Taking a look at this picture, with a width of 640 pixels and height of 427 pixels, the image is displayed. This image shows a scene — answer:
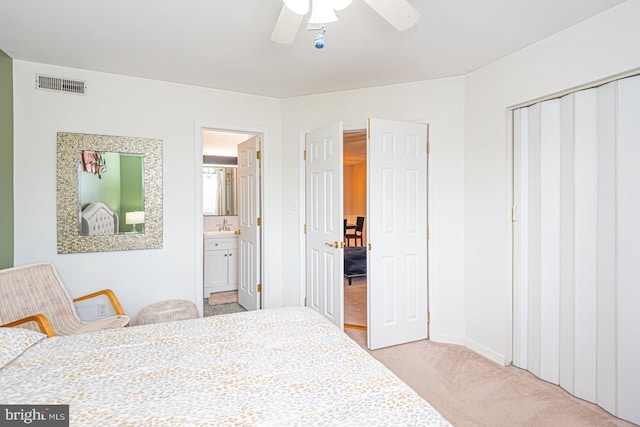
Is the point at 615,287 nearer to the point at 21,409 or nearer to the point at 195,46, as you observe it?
the point at 21,409

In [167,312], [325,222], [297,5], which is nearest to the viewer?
[297,5]

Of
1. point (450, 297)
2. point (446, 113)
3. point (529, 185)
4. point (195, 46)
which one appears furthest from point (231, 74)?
point (450, 297)

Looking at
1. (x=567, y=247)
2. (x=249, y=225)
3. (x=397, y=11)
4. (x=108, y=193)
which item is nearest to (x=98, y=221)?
(x=108, y=193)

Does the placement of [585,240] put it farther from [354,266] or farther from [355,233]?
[355,233]

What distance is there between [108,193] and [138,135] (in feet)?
1.94

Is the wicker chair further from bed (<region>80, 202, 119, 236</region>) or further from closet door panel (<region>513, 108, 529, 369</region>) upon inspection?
closet door panel (<region>513, 108, 529, 369</region>)

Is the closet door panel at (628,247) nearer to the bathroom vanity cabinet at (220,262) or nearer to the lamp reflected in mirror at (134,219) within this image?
the lamp reflected in mirror at (134,219)

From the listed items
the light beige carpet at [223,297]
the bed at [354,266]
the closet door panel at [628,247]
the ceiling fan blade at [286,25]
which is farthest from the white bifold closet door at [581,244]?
the light beige carpet at [223,297]

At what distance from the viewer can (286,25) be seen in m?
1.59

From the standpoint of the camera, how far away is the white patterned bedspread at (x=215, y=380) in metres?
1.03

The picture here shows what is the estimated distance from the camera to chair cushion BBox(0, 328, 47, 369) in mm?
1373

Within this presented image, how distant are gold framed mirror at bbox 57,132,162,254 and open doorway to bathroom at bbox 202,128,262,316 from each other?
77 cm

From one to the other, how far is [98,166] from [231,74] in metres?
1.43

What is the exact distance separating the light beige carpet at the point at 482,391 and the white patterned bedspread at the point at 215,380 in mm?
1128
